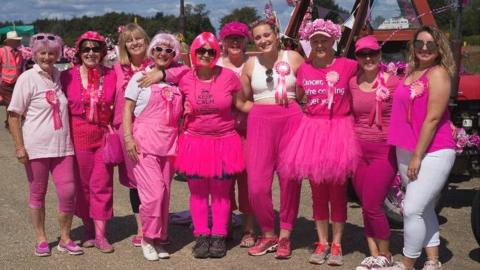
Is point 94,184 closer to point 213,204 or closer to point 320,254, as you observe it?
point 213,204

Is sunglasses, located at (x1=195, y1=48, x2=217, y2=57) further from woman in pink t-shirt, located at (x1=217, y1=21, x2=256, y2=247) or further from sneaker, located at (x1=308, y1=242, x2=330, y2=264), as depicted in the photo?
sneaker, located at (x1=308, y1=242, x2=330, y2=264)

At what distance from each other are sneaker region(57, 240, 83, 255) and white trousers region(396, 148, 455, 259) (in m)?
2.60

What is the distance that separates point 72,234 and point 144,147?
1.42 m

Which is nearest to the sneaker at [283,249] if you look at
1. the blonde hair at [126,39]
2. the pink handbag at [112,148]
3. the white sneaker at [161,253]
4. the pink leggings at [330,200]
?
the pink leggings at [330,200]

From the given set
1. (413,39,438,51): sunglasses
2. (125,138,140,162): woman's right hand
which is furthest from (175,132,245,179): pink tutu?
(413,39,438,51): sunglasses

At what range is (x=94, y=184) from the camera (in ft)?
15.6

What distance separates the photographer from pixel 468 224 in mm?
5523

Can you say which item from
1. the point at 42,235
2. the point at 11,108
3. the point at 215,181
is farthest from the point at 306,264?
the point at 11,108

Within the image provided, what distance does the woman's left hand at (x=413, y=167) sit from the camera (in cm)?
374

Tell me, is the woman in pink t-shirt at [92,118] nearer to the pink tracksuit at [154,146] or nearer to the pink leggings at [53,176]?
the pink leggings at [53,176]

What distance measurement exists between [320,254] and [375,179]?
0.80m

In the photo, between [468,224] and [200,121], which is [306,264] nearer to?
[200,121]

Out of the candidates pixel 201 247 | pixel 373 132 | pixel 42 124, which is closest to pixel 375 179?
pixel 373 132

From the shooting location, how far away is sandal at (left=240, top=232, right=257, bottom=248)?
16.2 ft
